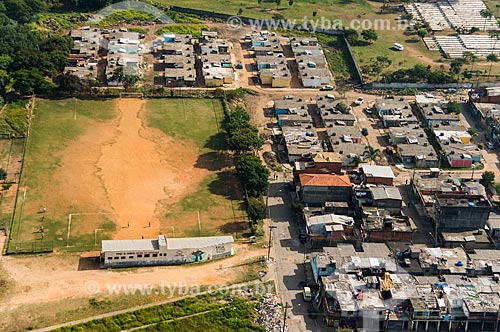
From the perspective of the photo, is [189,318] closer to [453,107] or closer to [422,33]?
[453,107]

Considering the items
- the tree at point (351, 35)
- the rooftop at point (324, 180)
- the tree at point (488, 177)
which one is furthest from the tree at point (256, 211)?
the tree at point (351, 35)

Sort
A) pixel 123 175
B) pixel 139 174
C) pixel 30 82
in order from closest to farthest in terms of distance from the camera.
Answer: pixel 123 175
pixel 139 174
pixel 30 82

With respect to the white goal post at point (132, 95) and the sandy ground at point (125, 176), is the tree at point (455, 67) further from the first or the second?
the white goal post at point (132, 95)

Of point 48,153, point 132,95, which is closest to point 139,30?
point 132,95

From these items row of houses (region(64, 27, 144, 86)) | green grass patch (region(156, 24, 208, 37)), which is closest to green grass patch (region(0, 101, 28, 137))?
row of houses (region(64, 27, 144, 86))

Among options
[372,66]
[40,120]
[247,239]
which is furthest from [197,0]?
[247,239]

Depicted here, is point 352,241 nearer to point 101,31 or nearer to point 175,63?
point 175,63
